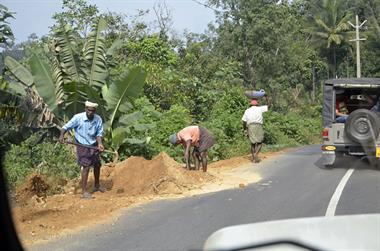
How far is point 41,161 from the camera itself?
44.0 ft

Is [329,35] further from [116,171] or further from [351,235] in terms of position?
[351,235]

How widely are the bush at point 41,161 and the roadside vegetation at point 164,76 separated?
3 centimetres

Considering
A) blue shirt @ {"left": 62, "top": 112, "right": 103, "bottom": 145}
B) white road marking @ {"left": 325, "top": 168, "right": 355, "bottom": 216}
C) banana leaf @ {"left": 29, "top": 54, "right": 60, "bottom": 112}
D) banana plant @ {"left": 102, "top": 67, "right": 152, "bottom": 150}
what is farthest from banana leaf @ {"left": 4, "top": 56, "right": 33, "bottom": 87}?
white road marking @ {"left": 325, "top": 168, "right": 355, "bottom": 216}

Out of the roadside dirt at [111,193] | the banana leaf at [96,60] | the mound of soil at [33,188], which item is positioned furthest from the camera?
the banana leaf at [96,60]

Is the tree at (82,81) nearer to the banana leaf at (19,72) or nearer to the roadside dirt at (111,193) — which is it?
the banana leaf at (19,72)

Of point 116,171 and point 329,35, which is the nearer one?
point 116,171

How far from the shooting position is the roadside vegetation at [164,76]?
Result: 12609 mm

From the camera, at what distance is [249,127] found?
14.5 metres

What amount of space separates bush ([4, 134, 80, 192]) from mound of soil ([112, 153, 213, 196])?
1.26 m

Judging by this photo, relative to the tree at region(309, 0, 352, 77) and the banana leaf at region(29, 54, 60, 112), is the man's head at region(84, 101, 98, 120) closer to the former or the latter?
the banana leaf at region(29, 54, 60, 112)

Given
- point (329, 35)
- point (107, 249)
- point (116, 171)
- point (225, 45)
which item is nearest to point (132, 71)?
point (116, 171)

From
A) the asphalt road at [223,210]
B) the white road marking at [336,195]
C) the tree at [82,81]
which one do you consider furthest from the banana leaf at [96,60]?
the white road marking at [336,195]

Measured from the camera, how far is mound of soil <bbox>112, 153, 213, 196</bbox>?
10.4 m

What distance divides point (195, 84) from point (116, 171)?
36.3 ft
